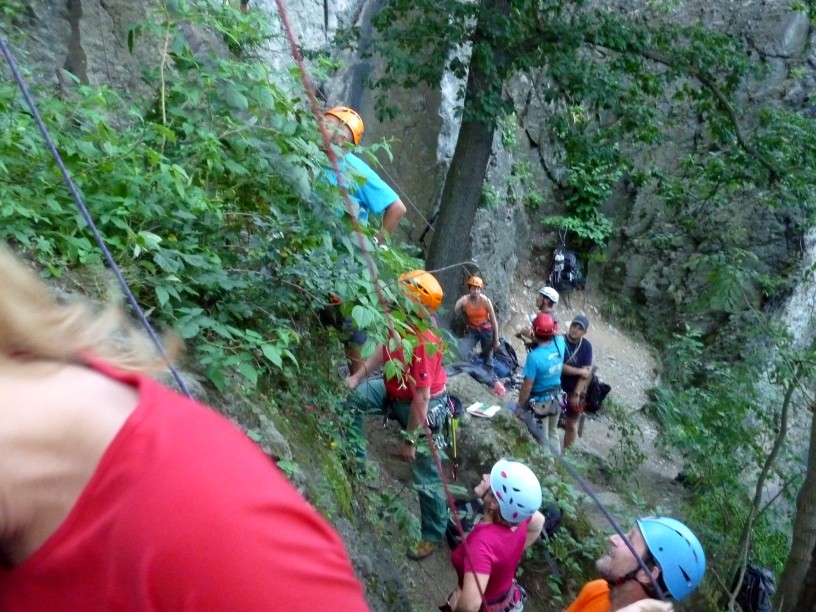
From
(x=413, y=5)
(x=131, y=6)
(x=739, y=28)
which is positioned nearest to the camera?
(x=131, y=6)

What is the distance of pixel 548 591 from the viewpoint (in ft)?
17.6

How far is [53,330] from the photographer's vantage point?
0.95 m

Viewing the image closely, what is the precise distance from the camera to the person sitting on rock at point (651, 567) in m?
2.83

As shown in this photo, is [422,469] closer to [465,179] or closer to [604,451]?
[465,179]

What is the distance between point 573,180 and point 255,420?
13344mm

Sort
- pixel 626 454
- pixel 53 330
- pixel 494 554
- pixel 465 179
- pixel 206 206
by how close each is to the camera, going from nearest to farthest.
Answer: pixel 53 330
pixel 206 206
pixel 494 554
pixel 626 454
pixel 465 179

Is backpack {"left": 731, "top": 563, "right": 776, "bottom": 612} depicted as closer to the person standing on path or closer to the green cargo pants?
the green cargo pants

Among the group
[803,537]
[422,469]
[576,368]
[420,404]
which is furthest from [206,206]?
[576,368]

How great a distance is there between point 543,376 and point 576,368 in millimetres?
977

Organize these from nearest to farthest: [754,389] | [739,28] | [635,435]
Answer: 1. [754,389]
2. [635,435]
3. [739,28]

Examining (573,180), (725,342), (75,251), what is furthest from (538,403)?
(573,180)

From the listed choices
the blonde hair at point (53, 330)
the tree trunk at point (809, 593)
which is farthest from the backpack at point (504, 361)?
the blonde hair at point (53, 330)

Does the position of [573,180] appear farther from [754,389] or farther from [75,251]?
[75,251]

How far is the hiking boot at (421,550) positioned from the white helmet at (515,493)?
1.61 meters
